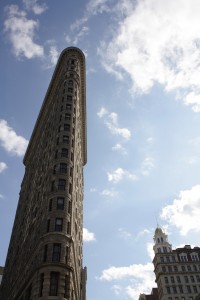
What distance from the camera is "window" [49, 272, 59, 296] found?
34941mm

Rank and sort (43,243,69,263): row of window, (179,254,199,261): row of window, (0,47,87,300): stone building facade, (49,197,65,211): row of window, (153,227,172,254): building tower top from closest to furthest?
1. (0,47,87,300): stone building facade
2. (43,243,69,263): row of window
3. (49,197,65,211): row of window
4. (179,254,199,261): row of window
5. (153,227,172,254): building tower top

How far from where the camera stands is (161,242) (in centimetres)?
11362

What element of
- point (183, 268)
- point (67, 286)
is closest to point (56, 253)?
point (67, 286)

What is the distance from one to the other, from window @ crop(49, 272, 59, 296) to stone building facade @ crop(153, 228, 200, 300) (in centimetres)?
7107

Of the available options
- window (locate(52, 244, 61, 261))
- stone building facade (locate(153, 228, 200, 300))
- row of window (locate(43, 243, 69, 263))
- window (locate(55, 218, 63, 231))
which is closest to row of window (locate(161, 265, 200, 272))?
stone building facade (locate(153, 228, 200, 300))

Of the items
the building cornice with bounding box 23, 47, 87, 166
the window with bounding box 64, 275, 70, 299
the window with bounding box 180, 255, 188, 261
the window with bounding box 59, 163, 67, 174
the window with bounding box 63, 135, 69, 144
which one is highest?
the building cornice with bounding box 23, 47, 87, 166

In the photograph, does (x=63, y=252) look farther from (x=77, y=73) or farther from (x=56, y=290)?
(x=77, y=73)

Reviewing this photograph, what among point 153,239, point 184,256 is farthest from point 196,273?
point 153,239

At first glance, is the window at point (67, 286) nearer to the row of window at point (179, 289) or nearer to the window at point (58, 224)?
the window at point (58, 224)

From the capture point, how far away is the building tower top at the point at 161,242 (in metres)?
111

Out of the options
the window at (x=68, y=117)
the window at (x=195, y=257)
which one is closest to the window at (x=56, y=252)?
the window at (x=68, y=117)

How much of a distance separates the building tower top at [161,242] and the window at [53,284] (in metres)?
80.9

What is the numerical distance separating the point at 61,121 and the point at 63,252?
93.7 ft

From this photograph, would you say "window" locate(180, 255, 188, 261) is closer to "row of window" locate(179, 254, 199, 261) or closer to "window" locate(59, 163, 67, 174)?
"row of window" locate(179, 254, 199, 261)
